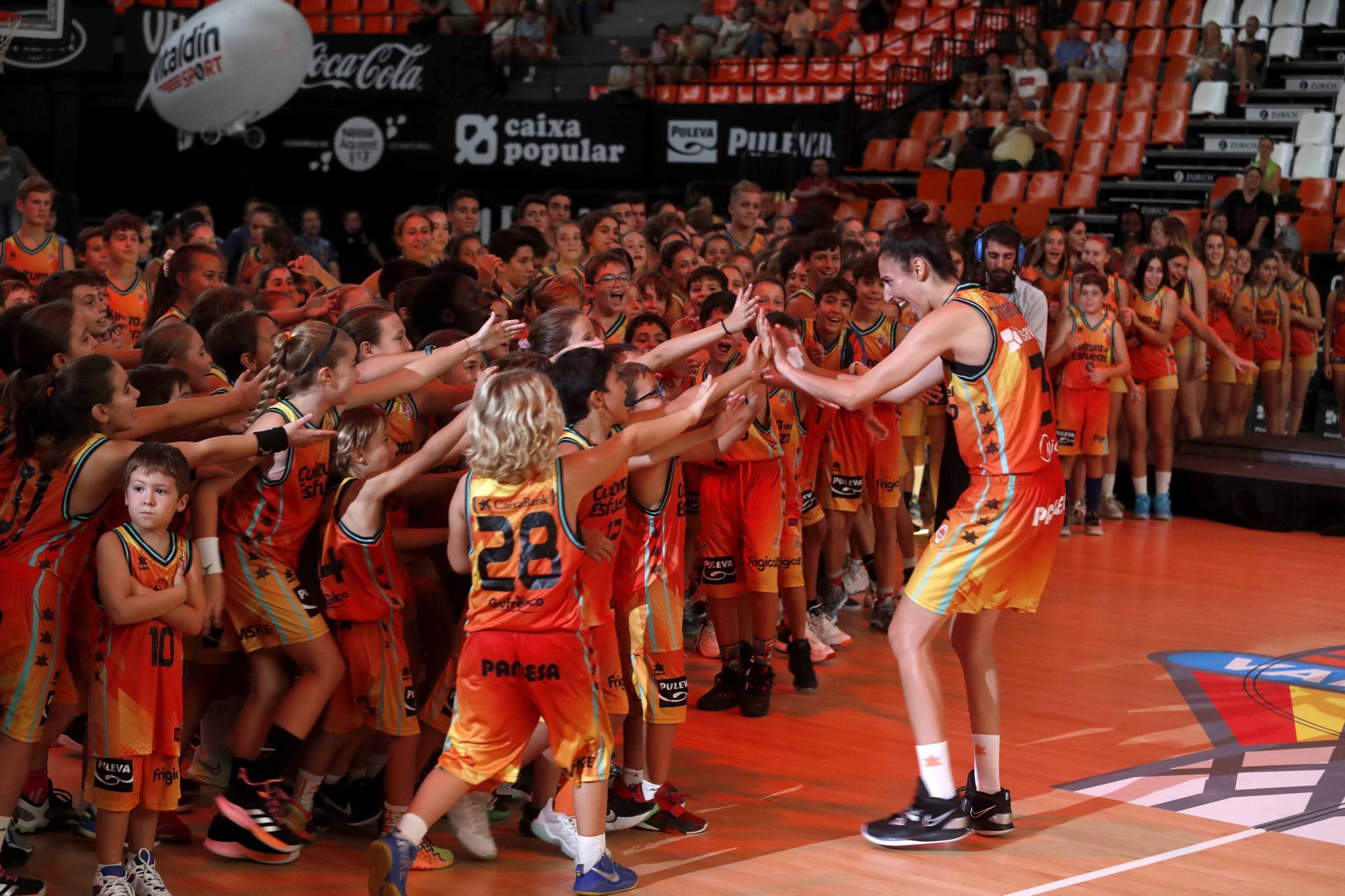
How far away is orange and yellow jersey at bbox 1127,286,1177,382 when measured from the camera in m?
11.2

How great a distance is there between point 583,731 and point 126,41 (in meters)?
16.8

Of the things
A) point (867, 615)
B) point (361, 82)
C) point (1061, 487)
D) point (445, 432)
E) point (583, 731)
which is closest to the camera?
point (583, 731)

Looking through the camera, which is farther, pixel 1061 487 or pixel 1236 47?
pixel 1236 47

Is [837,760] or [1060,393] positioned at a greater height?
[1060,393]

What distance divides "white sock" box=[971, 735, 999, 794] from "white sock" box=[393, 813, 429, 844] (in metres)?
1.92

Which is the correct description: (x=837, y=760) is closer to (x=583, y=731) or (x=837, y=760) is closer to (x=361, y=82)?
(x=583, y=731)

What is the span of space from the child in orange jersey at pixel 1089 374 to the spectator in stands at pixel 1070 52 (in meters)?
7.94

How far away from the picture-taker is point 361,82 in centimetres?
1830

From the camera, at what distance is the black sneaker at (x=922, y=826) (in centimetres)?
477

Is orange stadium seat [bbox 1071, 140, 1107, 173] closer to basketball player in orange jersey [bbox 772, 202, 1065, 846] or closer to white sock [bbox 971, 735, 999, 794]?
basketball player in orange jersey [bbox 772, 202, 1065, 846]

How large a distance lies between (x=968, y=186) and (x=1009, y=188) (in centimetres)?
44

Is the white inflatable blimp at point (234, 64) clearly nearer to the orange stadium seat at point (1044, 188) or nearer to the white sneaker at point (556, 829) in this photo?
the orange stadium seat at point (1044, 188)

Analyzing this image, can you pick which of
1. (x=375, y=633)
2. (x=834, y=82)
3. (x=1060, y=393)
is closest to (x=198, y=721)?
(x=375, y=633)

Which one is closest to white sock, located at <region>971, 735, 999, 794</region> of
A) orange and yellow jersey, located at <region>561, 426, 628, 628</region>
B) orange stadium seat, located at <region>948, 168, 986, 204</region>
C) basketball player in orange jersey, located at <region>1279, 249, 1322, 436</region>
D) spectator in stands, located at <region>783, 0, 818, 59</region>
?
orange and yellow jersey, located at <region>561, 426, 628, 628</region>
